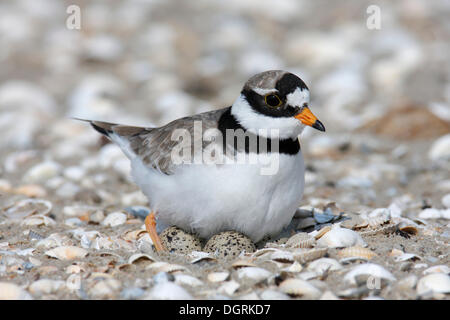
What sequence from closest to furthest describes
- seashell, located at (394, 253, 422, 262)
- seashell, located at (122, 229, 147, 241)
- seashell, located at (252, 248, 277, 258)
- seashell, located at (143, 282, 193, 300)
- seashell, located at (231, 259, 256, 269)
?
seashell, located at (143, 282, 193, 300) → seashell, located at (231, 259, 256, 269) → seashell, located at (394, 253, 422, 262) → seashell, located at (252, 248, 277, 258) → seashell, located at (122, 229, 147, 241)

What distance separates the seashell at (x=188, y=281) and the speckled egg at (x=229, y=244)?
493mm

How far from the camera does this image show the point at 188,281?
336 cm

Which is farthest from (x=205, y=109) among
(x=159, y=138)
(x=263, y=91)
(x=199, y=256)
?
(x=199, y=256)

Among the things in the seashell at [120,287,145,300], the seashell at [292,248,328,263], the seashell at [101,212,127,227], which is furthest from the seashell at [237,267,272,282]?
the seashell at [101,212,127,227]

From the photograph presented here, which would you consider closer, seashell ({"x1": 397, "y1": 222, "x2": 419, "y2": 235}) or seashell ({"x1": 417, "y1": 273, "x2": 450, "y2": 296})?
seashell ({"x1": 417, "y1": 273, "x2": 450, "y2": 296})

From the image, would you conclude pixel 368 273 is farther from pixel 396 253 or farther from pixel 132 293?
pixel 132 293

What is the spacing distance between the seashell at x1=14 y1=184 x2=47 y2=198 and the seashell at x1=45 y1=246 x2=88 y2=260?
1.72 metres

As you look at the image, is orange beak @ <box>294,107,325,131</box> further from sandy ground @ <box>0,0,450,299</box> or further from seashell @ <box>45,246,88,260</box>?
seashell @ <box>45,246,88,260</box>

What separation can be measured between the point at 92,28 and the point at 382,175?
6054 mm

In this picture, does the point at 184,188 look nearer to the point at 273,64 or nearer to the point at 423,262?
the point at 423,262

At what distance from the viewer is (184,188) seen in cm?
401

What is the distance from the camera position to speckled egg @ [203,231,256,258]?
12.8 ft

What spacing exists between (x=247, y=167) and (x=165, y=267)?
775mm
